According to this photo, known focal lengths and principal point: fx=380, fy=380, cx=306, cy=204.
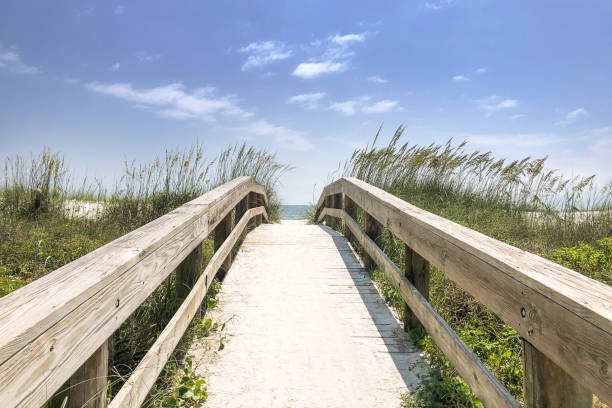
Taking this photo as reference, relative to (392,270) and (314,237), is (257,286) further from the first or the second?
(314,237)

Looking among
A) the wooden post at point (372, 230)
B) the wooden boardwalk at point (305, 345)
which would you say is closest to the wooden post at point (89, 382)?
the wooden boardwalk at point (305, 345)

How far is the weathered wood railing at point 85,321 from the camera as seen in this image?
2.54 feet

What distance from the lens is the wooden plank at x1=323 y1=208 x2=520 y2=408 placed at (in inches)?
51.5

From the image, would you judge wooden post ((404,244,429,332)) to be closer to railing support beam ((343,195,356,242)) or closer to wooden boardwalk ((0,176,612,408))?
wooden boardwalk ((0,176,612,408))

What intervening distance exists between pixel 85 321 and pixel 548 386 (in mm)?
1287

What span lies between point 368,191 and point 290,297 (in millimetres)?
1210

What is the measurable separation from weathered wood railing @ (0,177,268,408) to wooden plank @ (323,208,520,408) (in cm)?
125

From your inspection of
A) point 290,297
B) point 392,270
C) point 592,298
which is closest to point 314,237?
point 290,297

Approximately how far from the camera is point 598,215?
6.17 m

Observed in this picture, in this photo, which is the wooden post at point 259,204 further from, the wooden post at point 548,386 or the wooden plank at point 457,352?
the wooden post at point 548,386

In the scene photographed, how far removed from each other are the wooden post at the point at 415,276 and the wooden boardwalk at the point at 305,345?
3.9 inches

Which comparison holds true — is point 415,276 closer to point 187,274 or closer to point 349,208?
point 187,274

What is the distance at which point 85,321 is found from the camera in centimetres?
99

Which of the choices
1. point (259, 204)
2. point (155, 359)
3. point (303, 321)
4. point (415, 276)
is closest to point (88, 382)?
point (155, 359)
